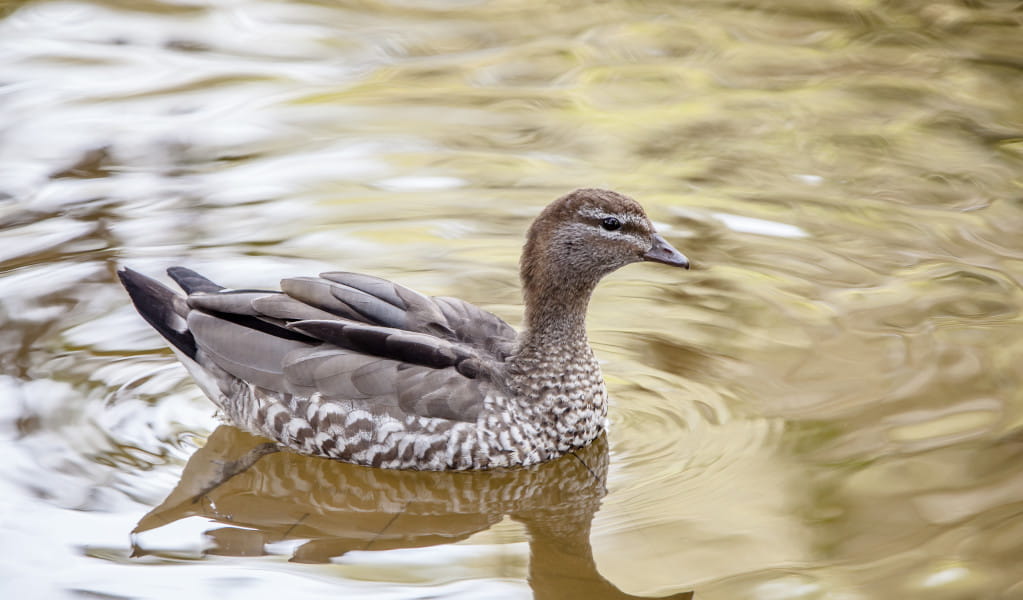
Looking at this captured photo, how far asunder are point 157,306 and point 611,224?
2576 millimetres

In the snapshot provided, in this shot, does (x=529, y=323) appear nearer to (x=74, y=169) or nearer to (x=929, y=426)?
(x=929, y=426)

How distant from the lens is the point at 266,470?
704 centimetres

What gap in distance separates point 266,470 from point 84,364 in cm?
145

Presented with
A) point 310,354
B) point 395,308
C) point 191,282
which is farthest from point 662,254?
point 191,282

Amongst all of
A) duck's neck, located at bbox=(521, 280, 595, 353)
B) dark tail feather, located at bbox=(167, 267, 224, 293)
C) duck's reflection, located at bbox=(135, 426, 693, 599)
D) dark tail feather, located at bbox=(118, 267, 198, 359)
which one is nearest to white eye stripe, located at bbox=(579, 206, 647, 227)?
duck's neck, located at bbox=(521, 280, 595, 353)

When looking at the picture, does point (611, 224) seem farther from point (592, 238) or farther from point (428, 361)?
point (428, 361)

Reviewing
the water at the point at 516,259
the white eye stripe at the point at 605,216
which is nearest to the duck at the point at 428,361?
the white eye stripe at the point at 605,216

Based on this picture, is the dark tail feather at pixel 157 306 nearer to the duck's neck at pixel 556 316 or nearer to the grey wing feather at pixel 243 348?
the grey wing feather at pixel 243 348

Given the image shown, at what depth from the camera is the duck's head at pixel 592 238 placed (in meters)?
6.93

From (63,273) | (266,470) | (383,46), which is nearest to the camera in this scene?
(266,470)

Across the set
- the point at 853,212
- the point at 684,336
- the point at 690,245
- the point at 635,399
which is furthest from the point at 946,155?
the point at 635,399

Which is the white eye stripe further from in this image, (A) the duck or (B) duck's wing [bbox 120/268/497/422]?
(B) duck's wing [bbox 120/268/497/422]

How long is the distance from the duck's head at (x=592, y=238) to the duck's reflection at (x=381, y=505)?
975 millimetres

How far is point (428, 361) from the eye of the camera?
6.95 m
